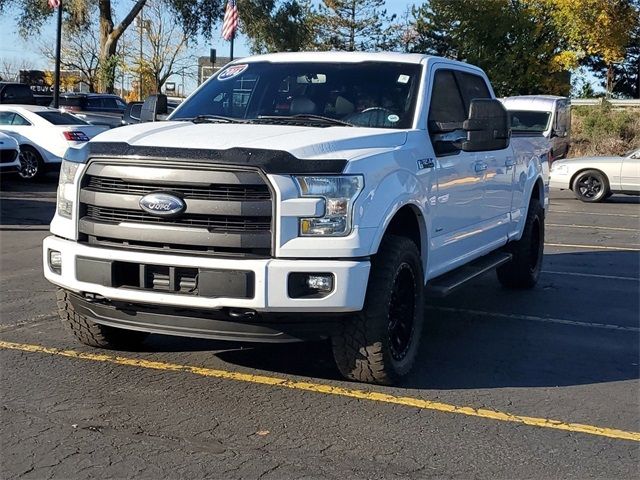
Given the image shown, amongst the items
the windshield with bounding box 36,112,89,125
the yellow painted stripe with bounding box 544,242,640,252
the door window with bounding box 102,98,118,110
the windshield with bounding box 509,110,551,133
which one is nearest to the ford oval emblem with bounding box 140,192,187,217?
the yellow painted stripe with bounding box 544,242,640,252

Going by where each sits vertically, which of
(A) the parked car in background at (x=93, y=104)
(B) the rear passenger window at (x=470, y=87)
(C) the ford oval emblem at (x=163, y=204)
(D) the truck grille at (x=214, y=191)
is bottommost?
(C) the ford oval emblem at (x=163, y=204)

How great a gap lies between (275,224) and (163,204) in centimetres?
64

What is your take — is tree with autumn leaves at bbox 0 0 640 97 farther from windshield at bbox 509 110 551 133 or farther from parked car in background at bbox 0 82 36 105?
windshield at bbox 509 110 551 133

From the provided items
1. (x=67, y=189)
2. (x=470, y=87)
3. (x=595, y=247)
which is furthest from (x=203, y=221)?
(x=595, y=247)

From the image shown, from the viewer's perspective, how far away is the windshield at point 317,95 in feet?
19.1

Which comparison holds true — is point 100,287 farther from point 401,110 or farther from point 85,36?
point 85,36

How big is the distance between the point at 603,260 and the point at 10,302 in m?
6.92

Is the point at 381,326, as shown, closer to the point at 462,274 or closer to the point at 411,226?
the point at 411,226

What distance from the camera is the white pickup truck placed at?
14.9 ft

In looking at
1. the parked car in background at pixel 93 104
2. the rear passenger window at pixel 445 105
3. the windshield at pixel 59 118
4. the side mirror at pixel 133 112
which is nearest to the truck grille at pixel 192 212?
the rear passenger window at pixel 445 105

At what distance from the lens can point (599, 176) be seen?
19156 mm

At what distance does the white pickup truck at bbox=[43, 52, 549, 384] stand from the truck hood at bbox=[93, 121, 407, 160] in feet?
0.05

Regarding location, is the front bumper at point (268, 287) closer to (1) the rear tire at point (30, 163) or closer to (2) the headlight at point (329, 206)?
(2) the headlight at point (329, 206)

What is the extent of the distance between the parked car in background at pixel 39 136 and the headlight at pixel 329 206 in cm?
1455
